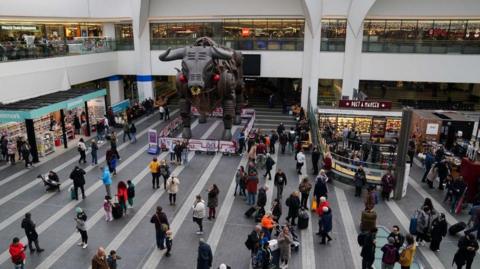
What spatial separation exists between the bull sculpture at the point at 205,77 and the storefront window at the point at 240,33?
7.32 metres

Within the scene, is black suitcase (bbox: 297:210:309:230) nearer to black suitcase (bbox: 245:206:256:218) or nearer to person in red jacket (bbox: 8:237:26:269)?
black suitcase (bbox: 245:206:256:218)

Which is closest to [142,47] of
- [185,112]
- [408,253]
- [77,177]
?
[185,112]

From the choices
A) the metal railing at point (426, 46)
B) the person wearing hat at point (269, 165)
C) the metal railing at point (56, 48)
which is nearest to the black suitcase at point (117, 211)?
the person wearing hat at point (269, 165)

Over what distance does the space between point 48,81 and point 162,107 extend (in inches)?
294

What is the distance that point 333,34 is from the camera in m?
26.6

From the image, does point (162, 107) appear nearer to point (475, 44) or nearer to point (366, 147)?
point (366, 147)

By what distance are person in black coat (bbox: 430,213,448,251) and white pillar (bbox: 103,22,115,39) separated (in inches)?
1041

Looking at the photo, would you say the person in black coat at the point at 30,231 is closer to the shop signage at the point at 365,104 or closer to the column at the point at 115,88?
the shop signage at the point at 365,104

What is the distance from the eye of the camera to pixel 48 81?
21.5 meters

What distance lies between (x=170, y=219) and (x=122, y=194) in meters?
1.74

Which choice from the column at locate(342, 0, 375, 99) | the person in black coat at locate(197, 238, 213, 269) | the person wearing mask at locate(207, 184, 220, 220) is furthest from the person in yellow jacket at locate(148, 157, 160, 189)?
the column at locate(342, 0, 375, 99)

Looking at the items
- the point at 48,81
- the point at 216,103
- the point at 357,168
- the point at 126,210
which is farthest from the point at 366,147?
the point at 48,81

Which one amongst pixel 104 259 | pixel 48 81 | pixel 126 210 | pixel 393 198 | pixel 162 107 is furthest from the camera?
pixel 162 107

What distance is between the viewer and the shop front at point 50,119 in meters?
17.1
